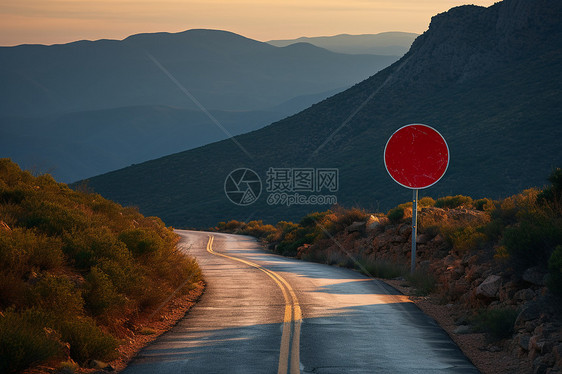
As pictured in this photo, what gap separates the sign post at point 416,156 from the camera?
20.5m

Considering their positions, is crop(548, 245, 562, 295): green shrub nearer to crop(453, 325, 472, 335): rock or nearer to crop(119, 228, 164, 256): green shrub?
crop(453, 325, 472, 335): rock

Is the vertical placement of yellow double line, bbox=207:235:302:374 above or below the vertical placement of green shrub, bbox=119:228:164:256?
below

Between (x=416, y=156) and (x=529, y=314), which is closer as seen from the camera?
(x=529, y=314)

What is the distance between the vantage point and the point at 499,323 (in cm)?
1148

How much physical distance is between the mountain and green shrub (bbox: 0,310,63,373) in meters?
55.3

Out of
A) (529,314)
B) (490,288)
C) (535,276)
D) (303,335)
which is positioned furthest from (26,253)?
(535,276)

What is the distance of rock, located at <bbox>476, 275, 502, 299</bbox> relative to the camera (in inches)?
534

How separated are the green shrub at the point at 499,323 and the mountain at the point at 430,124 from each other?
51307 millimetres

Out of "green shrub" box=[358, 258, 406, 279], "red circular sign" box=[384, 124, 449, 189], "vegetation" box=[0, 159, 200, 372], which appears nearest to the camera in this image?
"vegetation" box=[0, 159, 200, 372]

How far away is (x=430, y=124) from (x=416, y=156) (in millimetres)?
61036

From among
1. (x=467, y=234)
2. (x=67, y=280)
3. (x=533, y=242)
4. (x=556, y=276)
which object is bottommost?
(x=67, y=280)

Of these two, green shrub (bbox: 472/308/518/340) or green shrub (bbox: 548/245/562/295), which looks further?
green shrub (bbox: 472/308/518/340)

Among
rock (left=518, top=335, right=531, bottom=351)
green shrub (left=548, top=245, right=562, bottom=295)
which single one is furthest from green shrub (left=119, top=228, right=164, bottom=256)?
green shrub (left=548, top=245, right=562, bottom=295)

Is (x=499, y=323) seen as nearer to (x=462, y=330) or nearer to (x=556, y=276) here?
(x=462, y=330)
